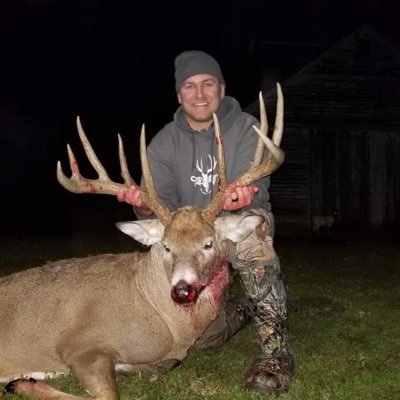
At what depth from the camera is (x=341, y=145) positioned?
65.6 feet

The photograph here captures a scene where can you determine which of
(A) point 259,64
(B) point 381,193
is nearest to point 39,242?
(B) point 381,193

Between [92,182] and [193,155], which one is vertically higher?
[193,155]

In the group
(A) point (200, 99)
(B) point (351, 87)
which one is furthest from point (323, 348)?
(B) point (351, 87)

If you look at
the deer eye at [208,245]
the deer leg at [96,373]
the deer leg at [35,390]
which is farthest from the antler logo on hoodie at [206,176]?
the deer leg at [35,390]

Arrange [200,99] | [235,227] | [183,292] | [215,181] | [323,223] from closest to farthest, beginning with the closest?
[183,292] → [235,227] → [215,181] → [200,99] → [323,223]

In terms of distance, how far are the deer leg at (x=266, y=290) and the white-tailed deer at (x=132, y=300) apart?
0.61 ft

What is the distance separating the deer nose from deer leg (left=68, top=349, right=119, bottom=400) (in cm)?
58

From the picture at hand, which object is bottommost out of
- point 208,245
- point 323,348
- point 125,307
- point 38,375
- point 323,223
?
point 323,223

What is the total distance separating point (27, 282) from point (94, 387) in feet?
3.96

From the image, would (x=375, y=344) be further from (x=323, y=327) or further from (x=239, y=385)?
(x=239, y=385)

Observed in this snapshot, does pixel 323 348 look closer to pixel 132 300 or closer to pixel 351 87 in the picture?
pixel 132 300

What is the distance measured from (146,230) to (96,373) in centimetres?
111

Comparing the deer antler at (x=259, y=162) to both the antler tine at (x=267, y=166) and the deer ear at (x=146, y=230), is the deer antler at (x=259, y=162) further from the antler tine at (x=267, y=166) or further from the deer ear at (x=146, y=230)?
the deer ear at (x=146, y=230)

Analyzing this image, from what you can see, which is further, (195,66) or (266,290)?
(195,66)
